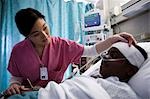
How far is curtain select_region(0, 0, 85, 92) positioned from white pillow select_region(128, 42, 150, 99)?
1.99 meters

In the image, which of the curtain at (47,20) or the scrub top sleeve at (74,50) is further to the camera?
the curtain at (47,20)

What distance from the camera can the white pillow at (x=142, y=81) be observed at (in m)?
1.16

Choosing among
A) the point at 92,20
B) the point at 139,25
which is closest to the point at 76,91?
the point at 139,25

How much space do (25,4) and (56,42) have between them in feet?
5.60

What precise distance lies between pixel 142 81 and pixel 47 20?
2283 mm

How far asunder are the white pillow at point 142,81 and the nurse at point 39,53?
38 centimetres

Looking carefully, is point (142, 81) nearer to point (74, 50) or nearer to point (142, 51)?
point (142, 51)

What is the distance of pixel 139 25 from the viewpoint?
7.21ft

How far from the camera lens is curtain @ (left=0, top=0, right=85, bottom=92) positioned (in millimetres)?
3152

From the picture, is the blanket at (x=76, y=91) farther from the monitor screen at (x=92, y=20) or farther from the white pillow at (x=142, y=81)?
the monitor screen at (x=92, y=20)

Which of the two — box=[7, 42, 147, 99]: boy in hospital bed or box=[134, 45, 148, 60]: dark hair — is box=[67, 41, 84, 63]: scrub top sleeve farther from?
box=[134, 45, 148, 60]: dark hair

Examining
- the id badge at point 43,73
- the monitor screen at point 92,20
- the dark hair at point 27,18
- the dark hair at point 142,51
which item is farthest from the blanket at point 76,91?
the monitor screen at point 92,20

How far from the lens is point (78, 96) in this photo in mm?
1060

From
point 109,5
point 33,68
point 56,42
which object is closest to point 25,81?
point 33,68
